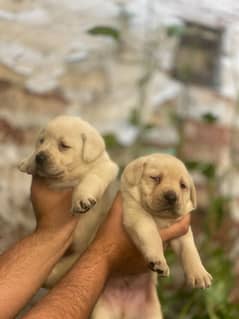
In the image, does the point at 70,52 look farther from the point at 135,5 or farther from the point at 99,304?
the point at 99,304

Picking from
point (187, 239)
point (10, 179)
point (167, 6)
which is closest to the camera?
point (187, 239)

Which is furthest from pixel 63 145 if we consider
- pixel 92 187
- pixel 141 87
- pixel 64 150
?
pixel 141 87

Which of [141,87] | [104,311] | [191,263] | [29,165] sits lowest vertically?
[141,87]

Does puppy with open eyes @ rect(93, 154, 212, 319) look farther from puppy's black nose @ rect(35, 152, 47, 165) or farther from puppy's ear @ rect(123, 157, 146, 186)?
puppy's black nose @ rect(35, 152, 47, 165)

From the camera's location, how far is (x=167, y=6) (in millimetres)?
3162

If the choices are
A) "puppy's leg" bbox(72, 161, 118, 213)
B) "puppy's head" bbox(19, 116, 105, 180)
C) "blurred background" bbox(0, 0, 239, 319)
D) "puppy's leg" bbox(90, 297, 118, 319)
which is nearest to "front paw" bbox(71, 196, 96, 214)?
"puppy's leg" bbox(72, 161, 118, 213)

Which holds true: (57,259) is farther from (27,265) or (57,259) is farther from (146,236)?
(146,236)

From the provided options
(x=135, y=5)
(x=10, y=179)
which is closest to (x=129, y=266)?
(x=10, y=179)

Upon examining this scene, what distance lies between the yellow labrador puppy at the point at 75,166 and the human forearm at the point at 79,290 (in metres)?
0.08

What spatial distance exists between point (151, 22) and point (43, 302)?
226 cm

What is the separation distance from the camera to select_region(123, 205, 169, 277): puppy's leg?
3.43ft

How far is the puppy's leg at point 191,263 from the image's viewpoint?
110 centimetres

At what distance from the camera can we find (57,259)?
118cm

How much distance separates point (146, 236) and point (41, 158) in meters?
0.29
